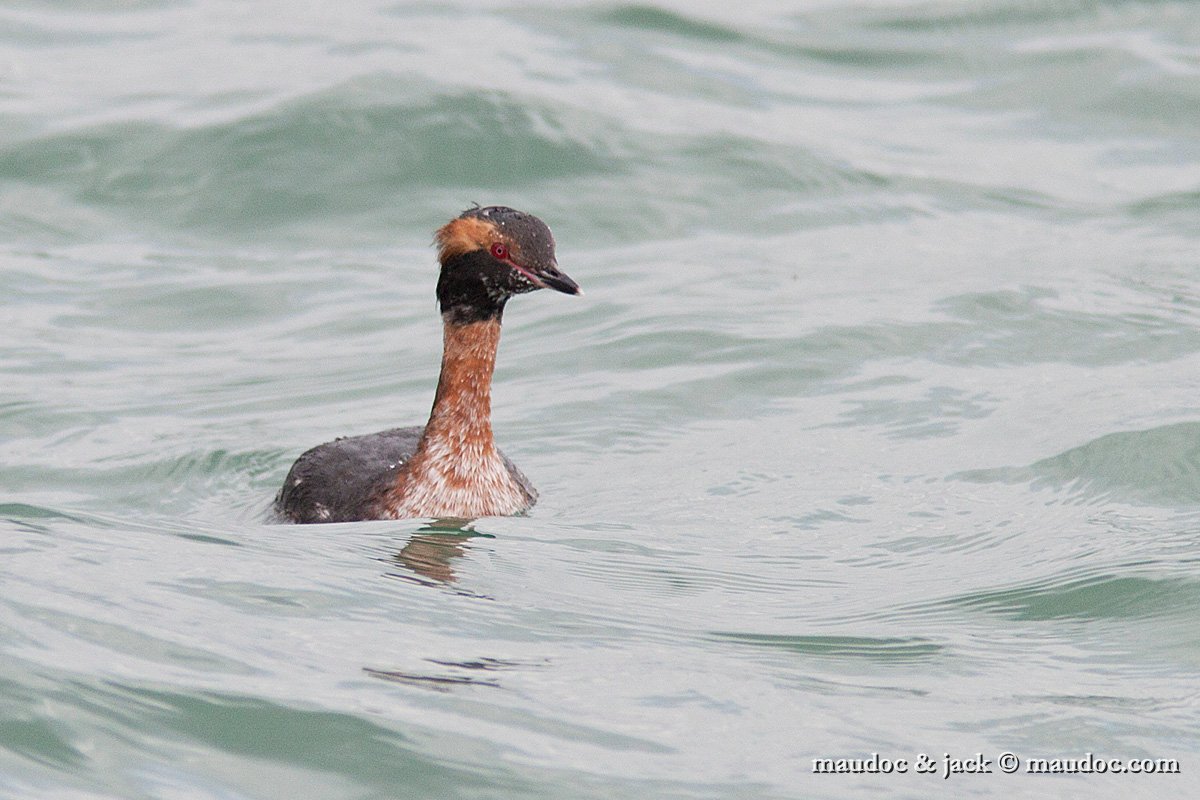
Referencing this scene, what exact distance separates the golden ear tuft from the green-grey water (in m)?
1.35

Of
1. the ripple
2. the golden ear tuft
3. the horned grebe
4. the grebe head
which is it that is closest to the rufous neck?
the horned grebe

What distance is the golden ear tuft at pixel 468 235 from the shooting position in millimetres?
9352

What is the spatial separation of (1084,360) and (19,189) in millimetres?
8611

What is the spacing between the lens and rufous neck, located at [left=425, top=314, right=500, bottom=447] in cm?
980

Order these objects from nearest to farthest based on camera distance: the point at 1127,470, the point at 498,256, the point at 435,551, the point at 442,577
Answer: the point at 442,577 → the point at 435,551 → the point at 498,256 → the point at 1127,470

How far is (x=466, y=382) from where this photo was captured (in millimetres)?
9875

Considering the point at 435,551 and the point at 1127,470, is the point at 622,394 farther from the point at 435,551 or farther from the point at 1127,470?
the point at 435,551

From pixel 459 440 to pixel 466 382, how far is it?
1.03 ft

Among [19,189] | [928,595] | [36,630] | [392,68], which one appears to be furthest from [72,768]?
Answer: [392,68]

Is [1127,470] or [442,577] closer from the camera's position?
[442,577]

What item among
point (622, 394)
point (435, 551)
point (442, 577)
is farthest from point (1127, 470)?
point (442, 577)

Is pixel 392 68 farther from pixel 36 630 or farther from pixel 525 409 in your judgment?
pixel 36 630

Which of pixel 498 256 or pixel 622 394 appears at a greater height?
pixel 498 256

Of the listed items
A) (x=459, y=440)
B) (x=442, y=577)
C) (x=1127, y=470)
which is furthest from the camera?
(x=1127, y=470)
